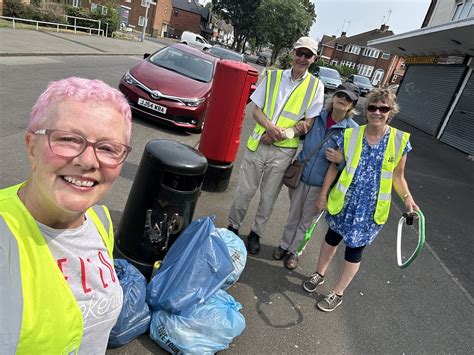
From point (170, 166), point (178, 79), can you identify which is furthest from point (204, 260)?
→ point (178, 79)

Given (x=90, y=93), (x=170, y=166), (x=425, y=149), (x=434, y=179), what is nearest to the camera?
(x=90, y=93)

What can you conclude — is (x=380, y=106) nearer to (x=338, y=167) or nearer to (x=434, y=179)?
(x=338, y=167)

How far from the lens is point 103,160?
116 centimetres

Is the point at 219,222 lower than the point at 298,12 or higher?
lower

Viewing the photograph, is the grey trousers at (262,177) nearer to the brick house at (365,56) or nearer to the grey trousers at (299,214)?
the grey trousers at (299,214)

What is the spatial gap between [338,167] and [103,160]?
2330 millimetres

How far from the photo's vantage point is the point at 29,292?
1.04 metres

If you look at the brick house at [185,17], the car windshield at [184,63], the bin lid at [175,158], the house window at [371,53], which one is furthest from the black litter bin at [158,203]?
the brick house at [185,17]

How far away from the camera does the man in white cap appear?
336cm

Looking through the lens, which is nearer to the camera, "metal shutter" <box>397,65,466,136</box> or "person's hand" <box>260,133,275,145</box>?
"person's hand" <box>260,133,275,145</box>

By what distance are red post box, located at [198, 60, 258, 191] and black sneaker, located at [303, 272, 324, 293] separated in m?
1.99

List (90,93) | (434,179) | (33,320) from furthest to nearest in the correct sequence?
(434,179)
(90,93)
(33,320)

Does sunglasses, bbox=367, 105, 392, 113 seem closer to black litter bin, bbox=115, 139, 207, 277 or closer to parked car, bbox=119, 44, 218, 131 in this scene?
black litter bin, bbox=115, 139, 207, 277

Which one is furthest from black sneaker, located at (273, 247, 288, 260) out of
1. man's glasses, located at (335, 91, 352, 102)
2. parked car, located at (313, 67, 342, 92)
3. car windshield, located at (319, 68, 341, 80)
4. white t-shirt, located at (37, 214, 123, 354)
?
car windshield, located at (319, 68, 341, 80)
